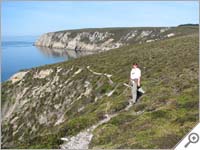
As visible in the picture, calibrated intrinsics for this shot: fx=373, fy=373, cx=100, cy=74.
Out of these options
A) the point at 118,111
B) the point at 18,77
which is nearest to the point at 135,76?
the point at 118,111

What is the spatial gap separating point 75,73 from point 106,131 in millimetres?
36879

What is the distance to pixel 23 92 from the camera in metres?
53.8

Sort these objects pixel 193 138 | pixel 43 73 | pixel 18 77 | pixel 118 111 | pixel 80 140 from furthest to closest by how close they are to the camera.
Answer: pixel 18 77 < pixel 43 73 < pixel 118 111 < pixel 80 140 < pixel 193 138

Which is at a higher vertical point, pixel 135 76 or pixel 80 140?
pixel 135 76

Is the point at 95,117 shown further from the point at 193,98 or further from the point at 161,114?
the point at 193,98

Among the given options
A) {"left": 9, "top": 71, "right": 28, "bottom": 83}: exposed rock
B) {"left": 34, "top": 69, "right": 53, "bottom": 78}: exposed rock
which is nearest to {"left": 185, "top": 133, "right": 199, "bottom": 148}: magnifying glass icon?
{"left": 34, "top": 69, "right": 53, "bottom": 78}: exposed rock

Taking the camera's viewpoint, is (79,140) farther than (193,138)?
Yes

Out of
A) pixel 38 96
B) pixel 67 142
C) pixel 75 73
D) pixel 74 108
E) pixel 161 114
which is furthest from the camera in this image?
pixel 75 73

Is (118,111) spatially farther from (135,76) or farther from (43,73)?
(43,73)

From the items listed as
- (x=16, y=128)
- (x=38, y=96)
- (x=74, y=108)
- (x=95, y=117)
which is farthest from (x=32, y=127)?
(x=95, y=117)

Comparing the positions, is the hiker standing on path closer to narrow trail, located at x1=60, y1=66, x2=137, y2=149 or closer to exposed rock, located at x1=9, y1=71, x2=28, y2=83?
narrow trail, located at x1=60, y1=66, x2=137, y2=149

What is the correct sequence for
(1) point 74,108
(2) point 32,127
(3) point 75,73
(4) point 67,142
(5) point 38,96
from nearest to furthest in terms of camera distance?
(4) point 67,142
(1) point 74,108
(2) point 32,127
(5) point 38,96
(3) point 75,73

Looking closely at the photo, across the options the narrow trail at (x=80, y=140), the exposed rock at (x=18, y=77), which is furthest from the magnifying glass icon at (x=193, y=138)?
the exposed rock at (x=18, y=77)

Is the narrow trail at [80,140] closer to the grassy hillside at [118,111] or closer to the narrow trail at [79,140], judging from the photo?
the narrow trail at [79,140]
